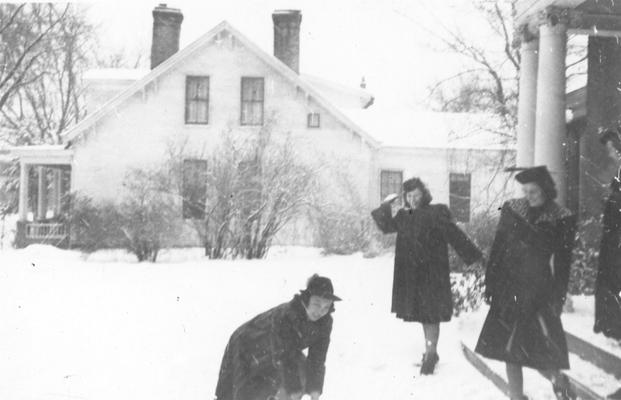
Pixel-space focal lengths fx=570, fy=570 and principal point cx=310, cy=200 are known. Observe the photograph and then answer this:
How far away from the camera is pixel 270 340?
2.75m

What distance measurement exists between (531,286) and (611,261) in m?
0.75

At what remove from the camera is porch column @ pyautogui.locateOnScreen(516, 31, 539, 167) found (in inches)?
210

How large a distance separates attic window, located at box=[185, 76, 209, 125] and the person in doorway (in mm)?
6310

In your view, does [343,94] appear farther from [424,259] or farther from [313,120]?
[424,259]

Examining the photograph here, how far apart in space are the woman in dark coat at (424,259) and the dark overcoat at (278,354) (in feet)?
3.58

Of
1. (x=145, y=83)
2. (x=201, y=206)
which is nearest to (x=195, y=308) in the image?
(x=201, y=206)

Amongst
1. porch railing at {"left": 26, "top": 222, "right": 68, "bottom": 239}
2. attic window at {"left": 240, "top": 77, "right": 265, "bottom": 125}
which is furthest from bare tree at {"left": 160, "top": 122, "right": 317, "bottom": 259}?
porch railing at {"left": 26, "top": 222, "right": 68, "bottom": 239}

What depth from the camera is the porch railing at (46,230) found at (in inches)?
246

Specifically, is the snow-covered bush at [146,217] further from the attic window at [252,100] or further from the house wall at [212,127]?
the attic window at [252,100]

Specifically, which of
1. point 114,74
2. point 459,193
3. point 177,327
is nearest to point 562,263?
point 177,327

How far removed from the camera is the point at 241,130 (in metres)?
8.76

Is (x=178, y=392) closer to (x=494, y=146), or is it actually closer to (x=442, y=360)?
(x=442, y=360)

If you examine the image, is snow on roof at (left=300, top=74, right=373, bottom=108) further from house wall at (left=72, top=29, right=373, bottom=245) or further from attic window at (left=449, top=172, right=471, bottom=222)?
attic window at (left=449, top=172, right=471, bottom=222)

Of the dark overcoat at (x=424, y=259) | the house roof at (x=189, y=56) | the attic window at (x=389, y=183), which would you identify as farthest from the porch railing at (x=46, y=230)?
the attic window at (x=389, y=183)
